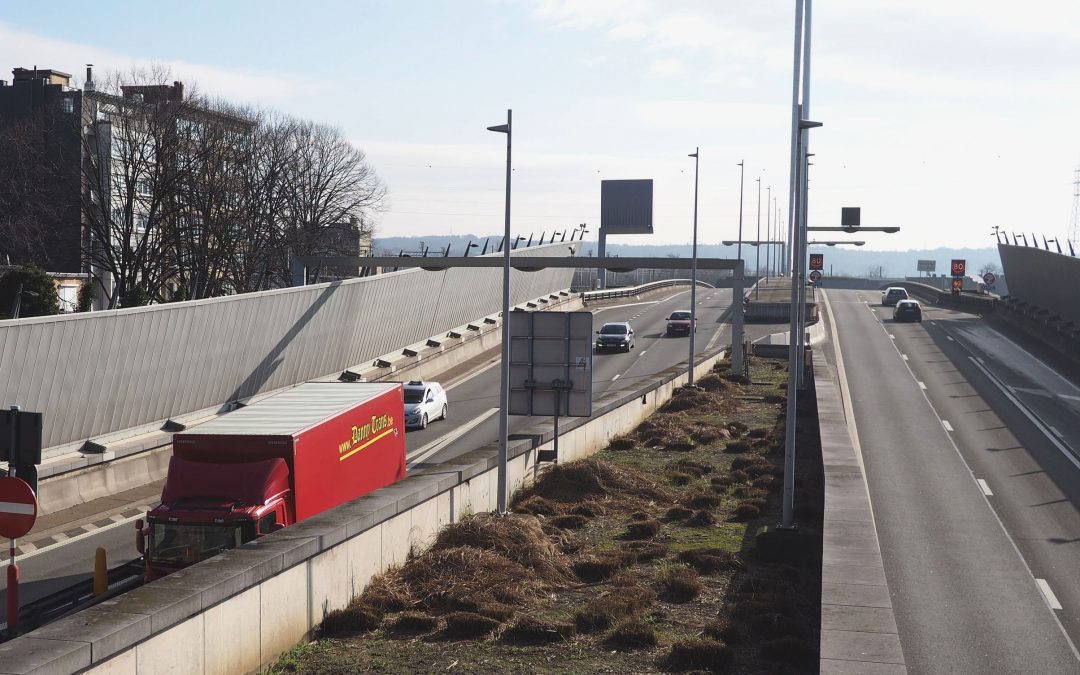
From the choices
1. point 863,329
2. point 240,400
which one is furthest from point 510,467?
point 863,329

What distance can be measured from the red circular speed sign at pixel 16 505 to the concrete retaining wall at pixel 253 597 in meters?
1.84

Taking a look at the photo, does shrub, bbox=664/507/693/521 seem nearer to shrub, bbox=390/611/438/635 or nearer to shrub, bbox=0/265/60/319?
shrub, bbox=390/611/438/635

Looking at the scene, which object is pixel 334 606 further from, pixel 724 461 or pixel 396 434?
pixel 724 461

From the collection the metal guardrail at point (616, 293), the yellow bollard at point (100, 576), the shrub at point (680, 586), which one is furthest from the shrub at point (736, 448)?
the metal guardrail at point (616, 293)

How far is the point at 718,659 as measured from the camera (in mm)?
12086

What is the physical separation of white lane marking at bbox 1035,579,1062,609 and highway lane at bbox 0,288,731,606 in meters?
16.9

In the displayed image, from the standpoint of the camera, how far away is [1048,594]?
19.1 m

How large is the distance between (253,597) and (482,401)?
35.3m

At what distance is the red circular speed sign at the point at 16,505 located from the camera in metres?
11.9

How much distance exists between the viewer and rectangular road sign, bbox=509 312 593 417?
972 inches

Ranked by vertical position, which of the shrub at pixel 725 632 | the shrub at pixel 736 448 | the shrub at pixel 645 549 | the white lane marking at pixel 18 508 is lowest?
the shrub at pixel 736 448

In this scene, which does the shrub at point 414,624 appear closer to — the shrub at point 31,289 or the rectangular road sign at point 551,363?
the rectangular road sign at point 551,363

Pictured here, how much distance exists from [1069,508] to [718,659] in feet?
60.2

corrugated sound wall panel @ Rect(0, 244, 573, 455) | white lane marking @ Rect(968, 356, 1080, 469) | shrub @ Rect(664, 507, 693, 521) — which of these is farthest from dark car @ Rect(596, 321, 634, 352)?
shrub @ Rect(664, 507, 693, 521)
